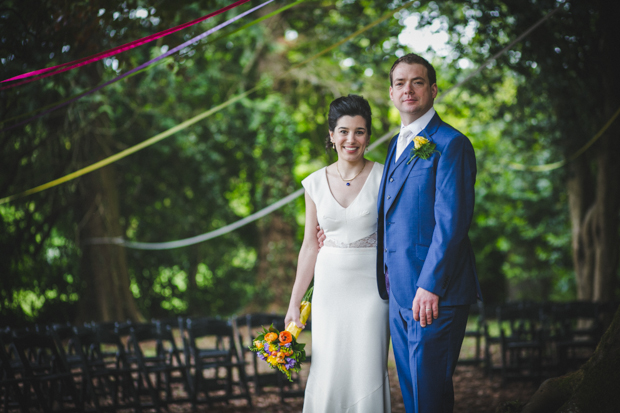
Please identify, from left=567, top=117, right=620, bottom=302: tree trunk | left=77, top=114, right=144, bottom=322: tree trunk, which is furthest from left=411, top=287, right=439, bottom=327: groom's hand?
left=77, top=114, right=144, bottom=322: tree trunk

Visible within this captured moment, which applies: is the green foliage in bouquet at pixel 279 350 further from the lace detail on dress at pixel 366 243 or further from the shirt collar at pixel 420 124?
the shirt collar at pixel 420 124

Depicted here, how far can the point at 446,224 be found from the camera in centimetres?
239

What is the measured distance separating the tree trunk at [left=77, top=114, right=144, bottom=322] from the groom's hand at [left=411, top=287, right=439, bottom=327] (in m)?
8.78

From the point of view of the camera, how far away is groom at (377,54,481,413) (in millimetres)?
2400

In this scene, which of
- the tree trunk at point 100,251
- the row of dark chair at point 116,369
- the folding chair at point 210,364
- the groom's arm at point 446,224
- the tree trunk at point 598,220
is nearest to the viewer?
the groom's arm at point 446,224

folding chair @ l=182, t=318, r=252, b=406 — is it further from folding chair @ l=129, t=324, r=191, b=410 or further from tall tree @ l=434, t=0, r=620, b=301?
tall tree @ l=434, t=0, r=620, b=301

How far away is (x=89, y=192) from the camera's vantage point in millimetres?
10398

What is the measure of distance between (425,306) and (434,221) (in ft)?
1.31

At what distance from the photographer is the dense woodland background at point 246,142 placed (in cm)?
762

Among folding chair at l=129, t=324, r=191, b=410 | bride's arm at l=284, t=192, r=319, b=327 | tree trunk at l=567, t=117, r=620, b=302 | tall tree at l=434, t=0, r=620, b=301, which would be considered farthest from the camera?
tree trunk at l=567, t=117, r=620, b=302

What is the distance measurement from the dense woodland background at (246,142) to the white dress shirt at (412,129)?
3.35m

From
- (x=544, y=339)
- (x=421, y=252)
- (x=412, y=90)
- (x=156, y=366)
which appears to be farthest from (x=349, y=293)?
(x=544, y=339)

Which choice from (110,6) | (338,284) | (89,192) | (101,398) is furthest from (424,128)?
(89,192)

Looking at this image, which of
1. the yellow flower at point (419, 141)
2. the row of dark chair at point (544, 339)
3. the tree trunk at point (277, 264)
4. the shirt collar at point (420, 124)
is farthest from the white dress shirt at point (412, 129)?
the tree trunk at point (277, 264)
